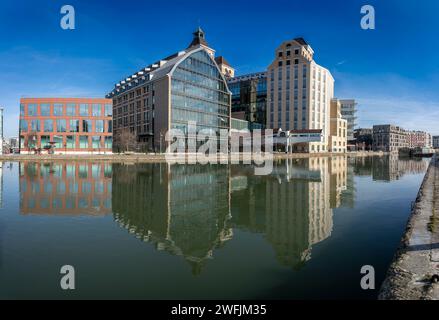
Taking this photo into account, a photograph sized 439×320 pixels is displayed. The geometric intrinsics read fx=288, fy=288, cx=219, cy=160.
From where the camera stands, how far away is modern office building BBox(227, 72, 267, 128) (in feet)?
373

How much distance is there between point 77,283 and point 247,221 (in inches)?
330

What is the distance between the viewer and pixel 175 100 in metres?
76.5

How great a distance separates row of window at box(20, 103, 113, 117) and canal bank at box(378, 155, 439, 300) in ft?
270

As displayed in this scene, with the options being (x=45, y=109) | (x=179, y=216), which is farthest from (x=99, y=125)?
(x=179, y=216)

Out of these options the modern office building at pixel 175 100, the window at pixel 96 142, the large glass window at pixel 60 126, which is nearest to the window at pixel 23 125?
the large glass window at pixel 60 126

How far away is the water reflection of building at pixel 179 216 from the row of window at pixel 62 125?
6159cm

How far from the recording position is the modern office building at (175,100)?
250 feet

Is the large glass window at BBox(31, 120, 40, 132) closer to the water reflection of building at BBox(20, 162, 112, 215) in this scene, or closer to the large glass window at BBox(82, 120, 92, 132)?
the large glass window at BBox(82, 120, 92, 132)

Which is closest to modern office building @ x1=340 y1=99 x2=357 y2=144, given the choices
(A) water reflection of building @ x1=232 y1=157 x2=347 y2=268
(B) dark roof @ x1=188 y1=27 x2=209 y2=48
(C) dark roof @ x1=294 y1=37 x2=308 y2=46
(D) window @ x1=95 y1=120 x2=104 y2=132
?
(C) dark roof @ x1=294 y1=37 x2=308 y2=46

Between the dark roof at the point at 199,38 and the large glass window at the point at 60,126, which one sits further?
the dark roof at the point at 199,38

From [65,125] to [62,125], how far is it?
0.76 meters

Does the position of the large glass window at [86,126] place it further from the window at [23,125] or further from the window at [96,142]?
the window at [23,125]

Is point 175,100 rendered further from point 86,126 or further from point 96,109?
point 86,126

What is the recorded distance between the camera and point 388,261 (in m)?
9.09
